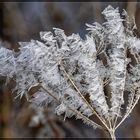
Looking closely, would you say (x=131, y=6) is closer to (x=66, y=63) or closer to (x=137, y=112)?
(x=137, y=112)

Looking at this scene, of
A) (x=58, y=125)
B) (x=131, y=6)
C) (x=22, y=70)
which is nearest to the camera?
(x=22, y=70)

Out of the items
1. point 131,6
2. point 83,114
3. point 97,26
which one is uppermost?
point 131,6

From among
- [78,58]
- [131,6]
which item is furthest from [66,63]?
[131,6]

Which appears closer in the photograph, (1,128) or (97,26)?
(97,26)

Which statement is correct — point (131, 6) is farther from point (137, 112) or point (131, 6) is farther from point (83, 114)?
point (83, 114)

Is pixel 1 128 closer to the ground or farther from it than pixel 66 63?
farther from it

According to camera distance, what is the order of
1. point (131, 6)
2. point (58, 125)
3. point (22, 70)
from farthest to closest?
point (58, 125) → point (131, 6) → point (22, 70)

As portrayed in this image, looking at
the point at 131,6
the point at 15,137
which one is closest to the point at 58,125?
the point at 15,137
